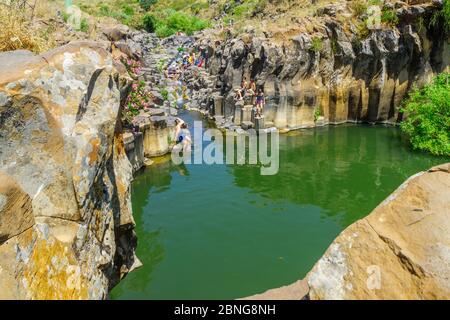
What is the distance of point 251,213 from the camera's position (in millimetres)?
15570

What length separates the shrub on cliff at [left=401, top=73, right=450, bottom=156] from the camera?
827 inches

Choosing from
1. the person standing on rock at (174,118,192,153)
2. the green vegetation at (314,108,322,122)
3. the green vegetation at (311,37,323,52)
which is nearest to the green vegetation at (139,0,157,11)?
the green vegetation at (311,37,323,52)

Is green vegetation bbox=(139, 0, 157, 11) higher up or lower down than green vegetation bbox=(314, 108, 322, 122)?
higher up

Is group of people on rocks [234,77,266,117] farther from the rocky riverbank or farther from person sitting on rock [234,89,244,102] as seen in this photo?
the rocky riverbank

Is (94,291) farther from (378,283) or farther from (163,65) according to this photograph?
(163,65)

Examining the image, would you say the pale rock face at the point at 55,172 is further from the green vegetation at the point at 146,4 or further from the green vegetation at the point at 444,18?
the green vegetation at the point at 146,4

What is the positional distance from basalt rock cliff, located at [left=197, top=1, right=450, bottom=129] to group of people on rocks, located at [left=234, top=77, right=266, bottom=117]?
0.47 m

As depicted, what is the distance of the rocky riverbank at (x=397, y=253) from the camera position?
4.06 m

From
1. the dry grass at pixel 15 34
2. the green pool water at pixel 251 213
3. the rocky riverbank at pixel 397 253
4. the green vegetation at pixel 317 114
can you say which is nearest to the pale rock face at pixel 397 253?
the rocky riverbank at pixel 397 253

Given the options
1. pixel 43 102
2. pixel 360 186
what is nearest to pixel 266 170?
pixel 360 186

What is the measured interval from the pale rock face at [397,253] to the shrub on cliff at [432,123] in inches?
730

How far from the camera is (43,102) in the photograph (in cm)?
621
